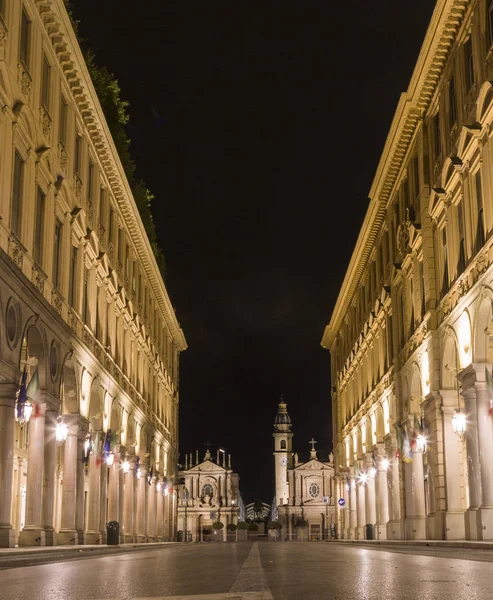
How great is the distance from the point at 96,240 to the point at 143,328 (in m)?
18.4

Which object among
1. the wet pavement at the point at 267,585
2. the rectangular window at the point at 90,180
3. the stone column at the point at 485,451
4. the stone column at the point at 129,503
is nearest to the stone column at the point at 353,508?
the stone column at the point at 129,503

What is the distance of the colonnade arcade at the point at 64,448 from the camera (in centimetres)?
2483

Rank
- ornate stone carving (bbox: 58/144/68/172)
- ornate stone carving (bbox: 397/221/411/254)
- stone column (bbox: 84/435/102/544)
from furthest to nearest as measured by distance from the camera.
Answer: ornate stone carving (bbox: 397/221/411/254), stone column (bbox: 84/435/102/544), ornate stone carving (bbox: 58/144/68/172)

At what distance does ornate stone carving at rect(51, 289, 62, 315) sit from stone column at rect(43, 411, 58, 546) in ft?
12.2

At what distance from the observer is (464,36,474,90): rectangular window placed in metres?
30.0

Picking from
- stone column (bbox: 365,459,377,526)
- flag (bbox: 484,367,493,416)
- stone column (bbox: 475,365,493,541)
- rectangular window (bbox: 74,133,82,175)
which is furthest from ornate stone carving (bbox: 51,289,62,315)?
stone column (bbox: 365,459,377,526)

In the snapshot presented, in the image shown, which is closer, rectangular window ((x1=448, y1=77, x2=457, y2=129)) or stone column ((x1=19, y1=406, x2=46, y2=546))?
stone column ((x1=19, y1=406, x2=46, y2=546))

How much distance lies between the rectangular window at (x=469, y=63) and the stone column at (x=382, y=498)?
79.6 ft

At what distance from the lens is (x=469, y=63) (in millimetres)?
30453

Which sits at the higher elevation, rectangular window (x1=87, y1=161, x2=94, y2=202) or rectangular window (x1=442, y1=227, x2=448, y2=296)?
rectangular window (x1=87, y1=161, x2=94, y2=202)

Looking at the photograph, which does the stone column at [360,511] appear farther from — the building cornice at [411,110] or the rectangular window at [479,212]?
the rectangular window at [479,212]

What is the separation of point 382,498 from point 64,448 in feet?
64.7

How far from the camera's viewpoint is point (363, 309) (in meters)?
60.0

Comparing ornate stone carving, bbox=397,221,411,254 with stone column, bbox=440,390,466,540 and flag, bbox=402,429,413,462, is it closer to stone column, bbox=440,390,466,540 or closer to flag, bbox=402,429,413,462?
flag, bbox=402,429,413,462
